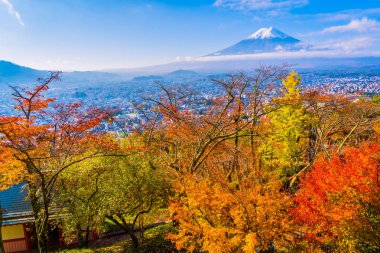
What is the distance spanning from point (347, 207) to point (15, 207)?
831 inches

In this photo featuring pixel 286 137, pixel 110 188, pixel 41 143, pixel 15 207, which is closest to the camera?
pixel 110 188

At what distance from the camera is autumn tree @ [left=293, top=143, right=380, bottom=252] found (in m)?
12.9

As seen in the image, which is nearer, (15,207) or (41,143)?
(41,143)

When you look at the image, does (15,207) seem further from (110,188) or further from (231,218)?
(231,218)

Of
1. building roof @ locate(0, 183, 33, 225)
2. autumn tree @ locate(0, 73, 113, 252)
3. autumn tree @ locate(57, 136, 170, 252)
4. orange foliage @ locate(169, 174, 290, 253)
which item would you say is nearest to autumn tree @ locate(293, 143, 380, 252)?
orange foliage @ locate(169, 174, 290, 253)

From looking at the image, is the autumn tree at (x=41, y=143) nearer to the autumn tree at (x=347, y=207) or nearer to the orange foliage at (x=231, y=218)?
the orange foliage at (x=231, y=218)

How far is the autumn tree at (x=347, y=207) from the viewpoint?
42.3ft

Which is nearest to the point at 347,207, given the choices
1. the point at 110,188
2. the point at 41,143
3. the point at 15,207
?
the point at 110,188

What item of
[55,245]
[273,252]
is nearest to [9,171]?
[55,245]

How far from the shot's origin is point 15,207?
70.3 ft

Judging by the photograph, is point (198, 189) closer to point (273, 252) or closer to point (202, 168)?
point (273, 252)

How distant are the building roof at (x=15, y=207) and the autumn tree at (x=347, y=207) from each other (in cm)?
1766

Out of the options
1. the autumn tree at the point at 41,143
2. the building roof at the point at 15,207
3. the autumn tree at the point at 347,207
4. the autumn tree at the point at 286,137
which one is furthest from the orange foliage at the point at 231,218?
the autumn tree at the point at 286,137

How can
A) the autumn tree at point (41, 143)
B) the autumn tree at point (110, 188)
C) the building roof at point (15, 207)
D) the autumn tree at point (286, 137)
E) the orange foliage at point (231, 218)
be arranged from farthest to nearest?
the autumn tree at point (286, 137) < the building roof at point (15, 207) < the autumn tree at point (41, 143) < the autumn tree at point (110, 188) < the orange foliage at point (231, 218)
